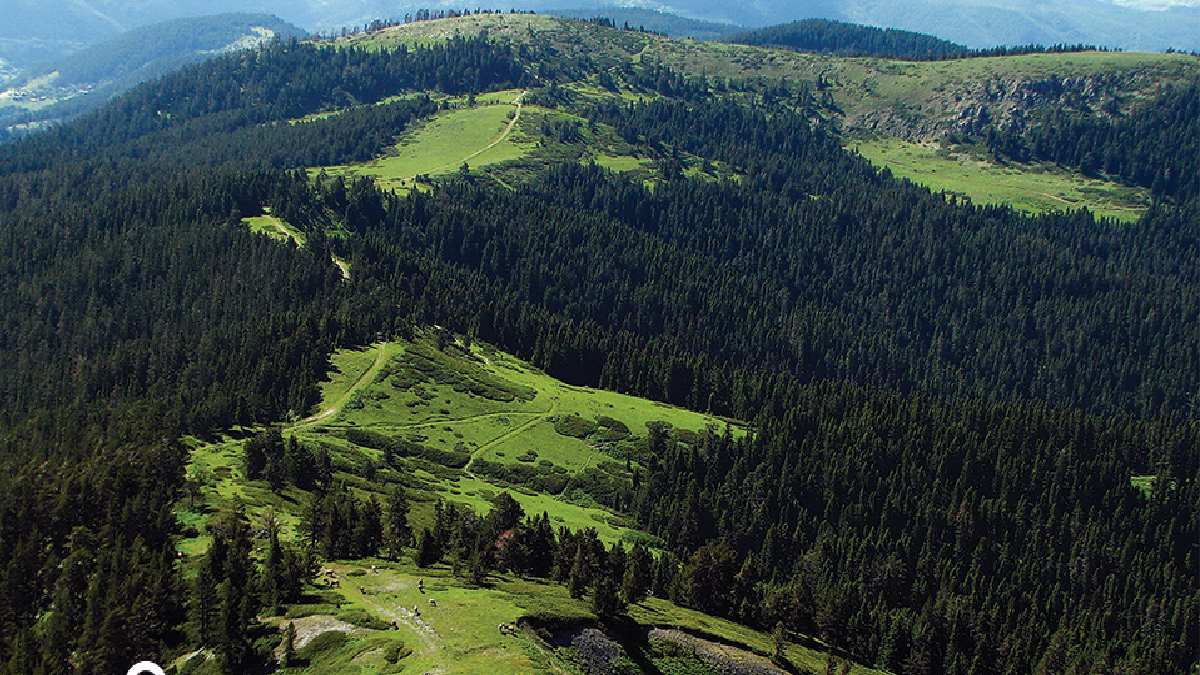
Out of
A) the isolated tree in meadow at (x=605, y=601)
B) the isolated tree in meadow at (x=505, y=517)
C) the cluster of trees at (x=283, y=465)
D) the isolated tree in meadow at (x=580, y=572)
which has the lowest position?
the cluster of trees at (x=283, y=465)

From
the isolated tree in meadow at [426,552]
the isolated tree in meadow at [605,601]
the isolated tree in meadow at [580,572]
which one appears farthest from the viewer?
the isolated tree in meadow at [426,552]

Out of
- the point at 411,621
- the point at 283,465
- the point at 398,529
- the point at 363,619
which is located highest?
the point at 411,621

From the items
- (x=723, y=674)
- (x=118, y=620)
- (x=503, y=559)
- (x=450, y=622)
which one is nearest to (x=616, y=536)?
(x=503, y=559)

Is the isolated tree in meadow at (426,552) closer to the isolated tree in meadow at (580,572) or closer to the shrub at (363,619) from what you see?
the isolated tree in meadow at (580,572)

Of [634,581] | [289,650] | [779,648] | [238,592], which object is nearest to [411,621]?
[289,650]

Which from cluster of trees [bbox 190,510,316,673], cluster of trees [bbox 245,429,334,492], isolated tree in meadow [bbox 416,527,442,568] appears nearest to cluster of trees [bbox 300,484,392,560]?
cluster of trees [bbox 190,510,316,673]

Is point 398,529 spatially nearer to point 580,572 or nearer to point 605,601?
point 580,572

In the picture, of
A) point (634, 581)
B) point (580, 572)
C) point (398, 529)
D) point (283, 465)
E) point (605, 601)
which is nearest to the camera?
point (605, 601)

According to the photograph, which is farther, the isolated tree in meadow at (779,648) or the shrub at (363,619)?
the isolated tree in meadow at (779,648)

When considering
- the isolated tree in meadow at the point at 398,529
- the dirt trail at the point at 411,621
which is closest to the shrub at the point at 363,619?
the dirt trail at the point at 411,621

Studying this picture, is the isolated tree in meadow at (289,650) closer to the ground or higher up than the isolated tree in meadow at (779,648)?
higher up

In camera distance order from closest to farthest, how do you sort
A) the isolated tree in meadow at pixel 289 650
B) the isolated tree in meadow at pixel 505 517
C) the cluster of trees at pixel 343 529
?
the isolated tree in meadow at pixel 289 650
the cluster of trees at pixel 343 529
the isolated tree in meadow at pixel 505 517
